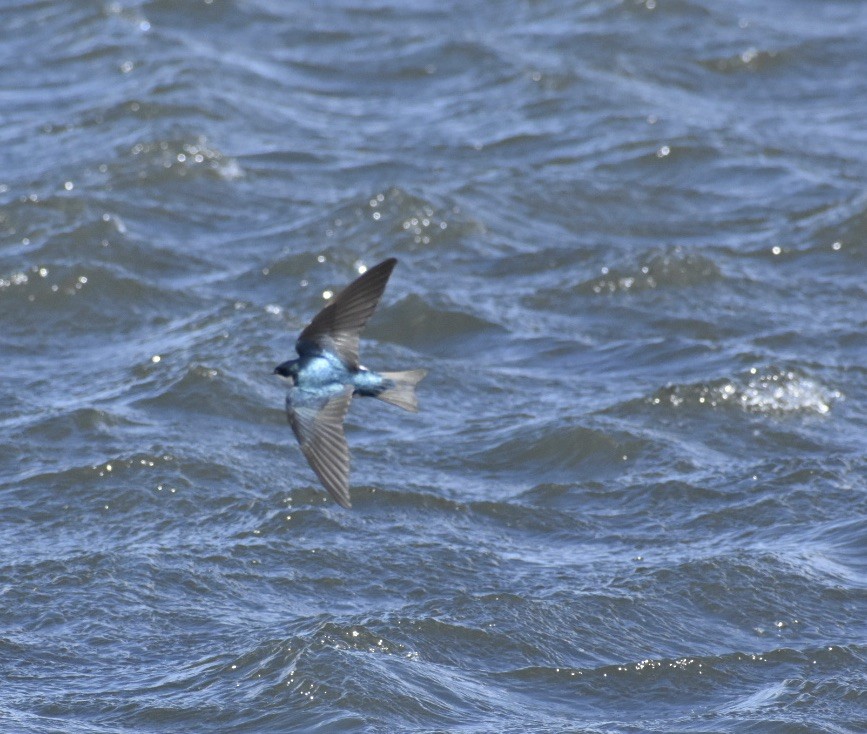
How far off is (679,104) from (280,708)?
737cm

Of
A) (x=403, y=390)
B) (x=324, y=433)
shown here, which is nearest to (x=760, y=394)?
(x=403, y=390)

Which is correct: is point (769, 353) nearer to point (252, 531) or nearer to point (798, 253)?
point (798, 253)

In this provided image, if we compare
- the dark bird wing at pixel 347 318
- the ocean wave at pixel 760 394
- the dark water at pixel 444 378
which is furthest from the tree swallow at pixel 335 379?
the ocean wave at pixel 760 394

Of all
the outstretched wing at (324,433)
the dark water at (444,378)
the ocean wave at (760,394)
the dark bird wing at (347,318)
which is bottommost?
the ocean wave at (760,394)

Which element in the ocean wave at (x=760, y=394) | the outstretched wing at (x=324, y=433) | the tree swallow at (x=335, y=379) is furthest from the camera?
the ocean wave at (x=760, y=394)

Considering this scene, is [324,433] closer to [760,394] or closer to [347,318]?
[347,318]

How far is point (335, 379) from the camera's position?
4.72 m

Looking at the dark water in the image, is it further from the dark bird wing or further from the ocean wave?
the dark bird wing

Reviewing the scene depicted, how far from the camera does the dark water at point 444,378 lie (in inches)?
201

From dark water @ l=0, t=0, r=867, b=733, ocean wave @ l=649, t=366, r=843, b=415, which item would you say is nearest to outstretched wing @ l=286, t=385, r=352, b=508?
dark water @ l=0, t=0, r=867, b=733

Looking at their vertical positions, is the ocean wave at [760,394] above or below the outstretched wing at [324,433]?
below

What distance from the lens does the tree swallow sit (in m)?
4.52

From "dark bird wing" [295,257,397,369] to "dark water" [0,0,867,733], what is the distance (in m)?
0.98

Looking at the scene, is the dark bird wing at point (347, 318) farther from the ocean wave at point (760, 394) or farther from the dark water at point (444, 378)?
the ocean wave at point (760, 394)
